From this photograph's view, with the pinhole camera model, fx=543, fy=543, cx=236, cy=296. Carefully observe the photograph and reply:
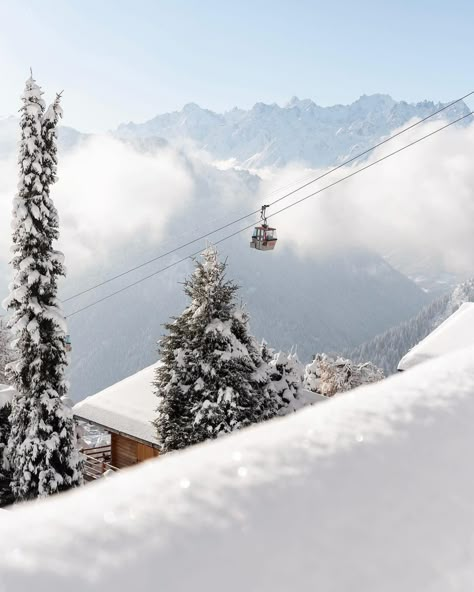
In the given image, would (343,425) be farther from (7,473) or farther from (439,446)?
(7,473)

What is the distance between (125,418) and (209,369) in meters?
4.83

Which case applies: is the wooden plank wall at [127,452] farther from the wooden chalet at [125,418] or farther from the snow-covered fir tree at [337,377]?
the snow-covered fir tree at [337,377]

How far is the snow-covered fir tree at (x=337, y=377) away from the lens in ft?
109

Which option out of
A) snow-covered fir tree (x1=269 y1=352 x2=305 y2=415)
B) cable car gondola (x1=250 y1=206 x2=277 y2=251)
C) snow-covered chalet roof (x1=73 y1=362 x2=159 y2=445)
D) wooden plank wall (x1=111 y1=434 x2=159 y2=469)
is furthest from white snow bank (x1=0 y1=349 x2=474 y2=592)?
wooden plank wall (x1=111 y1=434 x2=159 y2=469)

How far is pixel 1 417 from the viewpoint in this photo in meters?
15.7

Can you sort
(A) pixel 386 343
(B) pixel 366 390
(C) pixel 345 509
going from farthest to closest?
(A) pixel 386 343
(B) pixel 366 390
(C) pixel 345 509

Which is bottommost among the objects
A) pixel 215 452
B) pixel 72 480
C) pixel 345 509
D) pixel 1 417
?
pixel 345 509

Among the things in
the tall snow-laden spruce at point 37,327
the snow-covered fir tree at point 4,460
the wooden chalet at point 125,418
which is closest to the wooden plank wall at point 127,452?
the wooden chalet at point 125,418

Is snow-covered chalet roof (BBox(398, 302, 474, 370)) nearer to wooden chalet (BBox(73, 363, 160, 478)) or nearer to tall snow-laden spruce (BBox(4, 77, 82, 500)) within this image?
wooden chalet (BBox(73, 363, 160, 478))

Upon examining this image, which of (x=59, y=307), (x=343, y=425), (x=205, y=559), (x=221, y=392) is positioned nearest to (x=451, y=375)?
(x=343, y=425)

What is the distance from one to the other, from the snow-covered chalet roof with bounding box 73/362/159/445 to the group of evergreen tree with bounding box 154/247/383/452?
2.06 metres

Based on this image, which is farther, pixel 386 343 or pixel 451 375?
pixel 386 343

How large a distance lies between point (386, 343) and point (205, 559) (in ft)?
561

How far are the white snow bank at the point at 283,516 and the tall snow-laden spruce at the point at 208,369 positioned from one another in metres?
12.5
